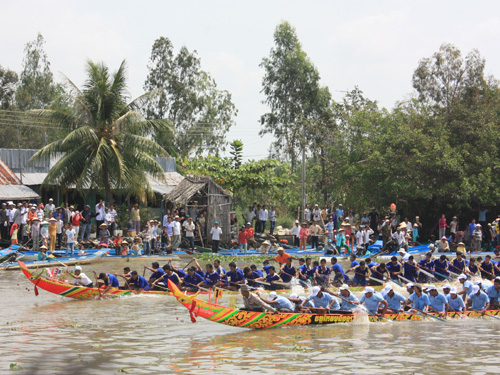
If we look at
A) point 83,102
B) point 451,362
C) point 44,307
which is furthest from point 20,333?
point 83,102

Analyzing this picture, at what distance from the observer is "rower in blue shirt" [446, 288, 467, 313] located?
56.2 feet

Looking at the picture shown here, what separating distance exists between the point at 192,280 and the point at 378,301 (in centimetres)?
542

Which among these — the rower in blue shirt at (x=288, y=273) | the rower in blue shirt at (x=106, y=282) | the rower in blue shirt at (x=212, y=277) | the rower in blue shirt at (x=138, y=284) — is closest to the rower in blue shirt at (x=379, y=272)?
the rower in blue shirt at (x=288, y=273)

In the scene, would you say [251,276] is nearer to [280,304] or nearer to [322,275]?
[322,275]

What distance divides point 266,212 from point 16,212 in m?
11.4

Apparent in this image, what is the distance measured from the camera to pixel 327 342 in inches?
559

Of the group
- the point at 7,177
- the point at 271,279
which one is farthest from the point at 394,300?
the point at 7,177

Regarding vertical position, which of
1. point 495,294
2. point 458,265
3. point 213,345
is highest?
point 458,265

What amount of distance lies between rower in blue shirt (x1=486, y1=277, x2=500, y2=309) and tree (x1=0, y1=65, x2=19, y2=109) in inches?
1636

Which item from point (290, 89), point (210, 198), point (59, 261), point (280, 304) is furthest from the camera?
point (290, 89)

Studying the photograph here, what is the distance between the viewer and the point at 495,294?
17812 mm

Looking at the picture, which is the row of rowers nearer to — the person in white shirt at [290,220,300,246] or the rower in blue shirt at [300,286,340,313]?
the rower in blue shirt at [300,286,340,313]

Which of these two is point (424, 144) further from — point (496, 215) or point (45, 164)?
point (45, 164)

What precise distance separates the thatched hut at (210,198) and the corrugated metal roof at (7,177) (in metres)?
7.38
